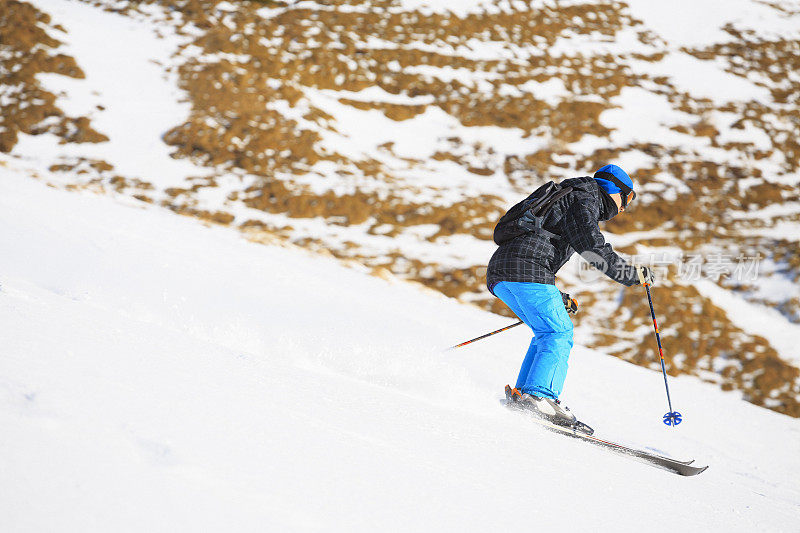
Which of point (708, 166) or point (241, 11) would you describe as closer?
point (708, 166)

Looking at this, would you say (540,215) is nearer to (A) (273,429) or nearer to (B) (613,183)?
(B) (613,183)

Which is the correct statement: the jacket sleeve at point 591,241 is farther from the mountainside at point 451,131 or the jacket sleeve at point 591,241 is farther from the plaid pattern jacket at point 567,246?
the mountainside at point 451,131

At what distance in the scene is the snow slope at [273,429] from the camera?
1.45 m

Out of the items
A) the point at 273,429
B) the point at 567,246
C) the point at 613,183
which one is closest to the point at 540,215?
the point at 567,246

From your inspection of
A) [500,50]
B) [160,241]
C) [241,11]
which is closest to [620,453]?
[160,241]

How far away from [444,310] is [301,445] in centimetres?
552

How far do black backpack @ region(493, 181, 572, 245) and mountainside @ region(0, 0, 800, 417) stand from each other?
5509 mm

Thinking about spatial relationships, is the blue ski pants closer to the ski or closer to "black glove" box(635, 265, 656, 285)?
the ski

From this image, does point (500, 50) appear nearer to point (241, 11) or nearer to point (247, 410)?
point (241, 11)

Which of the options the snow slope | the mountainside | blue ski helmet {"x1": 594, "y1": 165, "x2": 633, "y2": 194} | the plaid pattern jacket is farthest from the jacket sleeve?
the mountainside

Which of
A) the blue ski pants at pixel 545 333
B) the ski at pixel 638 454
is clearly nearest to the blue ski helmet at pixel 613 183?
the blue ski pants at pixel 545 333

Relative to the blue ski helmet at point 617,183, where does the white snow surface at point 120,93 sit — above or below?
below

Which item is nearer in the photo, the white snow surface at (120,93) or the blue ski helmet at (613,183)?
the blue ski helmet at (613,183)

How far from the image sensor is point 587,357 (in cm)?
679
